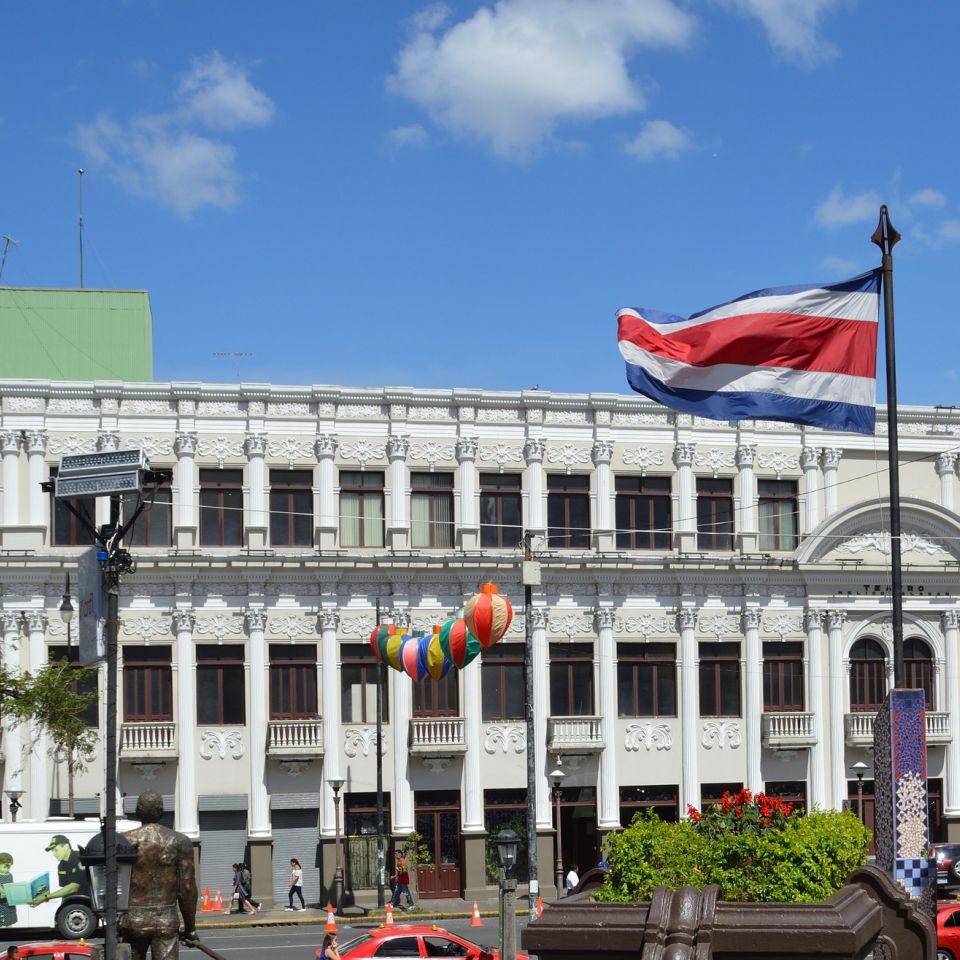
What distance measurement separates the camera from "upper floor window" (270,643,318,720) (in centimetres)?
4988

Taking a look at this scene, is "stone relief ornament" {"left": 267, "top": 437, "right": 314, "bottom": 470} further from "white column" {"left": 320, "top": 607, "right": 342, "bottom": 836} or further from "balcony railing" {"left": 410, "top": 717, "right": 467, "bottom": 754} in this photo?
"balcony railing" {"left": 410, "top": 717, "right": 467, "bottom": 754}

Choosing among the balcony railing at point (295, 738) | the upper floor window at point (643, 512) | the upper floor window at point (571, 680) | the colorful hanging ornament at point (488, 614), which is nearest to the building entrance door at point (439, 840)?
the balcony railing at point (295, 738)

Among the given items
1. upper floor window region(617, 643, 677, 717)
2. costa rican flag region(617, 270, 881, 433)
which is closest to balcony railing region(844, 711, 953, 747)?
upper floor window region(617, 643, 677, 717)

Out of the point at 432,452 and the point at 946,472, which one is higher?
the point at 432,452

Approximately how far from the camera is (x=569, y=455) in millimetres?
52812

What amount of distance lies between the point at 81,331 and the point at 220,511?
995cm

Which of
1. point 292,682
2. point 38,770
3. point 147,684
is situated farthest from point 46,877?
point 292,682

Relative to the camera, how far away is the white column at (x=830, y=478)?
179ft

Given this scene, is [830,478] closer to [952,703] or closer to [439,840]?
[952,703]

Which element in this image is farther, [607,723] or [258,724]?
[607,723]

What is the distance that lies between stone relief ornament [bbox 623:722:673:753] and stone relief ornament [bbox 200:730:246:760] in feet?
38.9

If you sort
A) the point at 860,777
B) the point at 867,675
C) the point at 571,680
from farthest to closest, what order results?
the point at 867,675 < the point at 571,680 < the point at 860,777

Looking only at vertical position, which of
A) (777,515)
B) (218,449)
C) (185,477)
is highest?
(218,449)

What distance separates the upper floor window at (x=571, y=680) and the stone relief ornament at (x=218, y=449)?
11.5 metres
